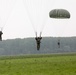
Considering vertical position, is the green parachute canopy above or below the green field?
above

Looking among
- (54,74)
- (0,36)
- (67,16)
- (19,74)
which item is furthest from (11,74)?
(67,16)

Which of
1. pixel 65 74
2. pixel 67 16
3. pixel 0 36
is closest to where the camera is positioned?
pixel 65 74

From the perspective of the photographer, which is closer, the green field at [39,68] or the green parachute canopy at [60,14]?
the green field at [39,68]

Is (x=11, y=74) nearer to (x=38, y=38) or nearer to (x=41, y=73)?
(x=41, y=73)

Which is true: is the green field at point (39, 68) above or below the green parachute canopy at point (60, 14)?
below

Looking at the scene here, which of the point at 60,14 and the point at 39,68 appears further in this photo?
the point at 60,14

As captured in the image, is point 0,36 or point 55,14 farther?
point 55,14

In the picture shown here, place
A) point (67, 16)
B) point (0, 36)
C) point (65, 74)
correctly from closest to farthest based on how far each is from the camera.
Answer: point (65, 74) → point (0, 36) → point (67, 16)

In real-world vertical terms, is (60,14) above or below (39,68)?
above

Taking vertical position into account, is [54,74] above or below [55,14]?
below

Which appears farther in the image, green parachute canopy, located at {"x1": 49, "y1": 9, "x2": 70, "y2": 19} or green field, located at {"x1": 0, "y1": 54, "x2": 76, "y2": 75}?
green parachute canopy, located at {"x1": 49, "y1": 9, "x2": 70, "y2": 19}

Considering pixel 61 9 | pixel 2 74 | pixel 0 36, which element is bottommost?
pixel 2 74

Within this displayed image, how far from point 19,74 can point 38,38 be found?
14.9 meters

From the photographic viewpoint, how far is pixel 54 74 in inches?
1476
